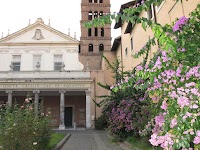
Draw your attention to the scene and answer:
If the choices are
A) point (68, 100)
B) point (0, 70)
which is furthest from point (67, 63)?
point (0, 70)

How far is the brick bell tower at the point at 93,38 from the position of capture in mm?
38094

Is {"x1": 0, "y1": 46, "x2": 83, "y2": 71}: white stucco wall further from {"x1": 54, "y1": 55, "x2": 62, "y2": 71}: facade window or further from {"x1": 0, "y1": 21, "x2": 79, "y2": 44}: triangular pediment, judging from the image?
{"x1": 0, "y1": 21, "x2": 79, "y2": 44}: triangular pediment

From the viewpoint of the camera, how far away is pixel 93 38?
39.5m

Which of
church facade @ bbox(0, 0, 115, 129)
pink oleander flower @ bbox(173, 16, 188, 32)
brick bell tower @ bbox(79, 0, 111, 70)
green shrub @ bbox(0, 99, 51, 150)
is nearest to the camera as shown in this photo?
pink oleander flower @ bbox(173, 16, 188, 32)

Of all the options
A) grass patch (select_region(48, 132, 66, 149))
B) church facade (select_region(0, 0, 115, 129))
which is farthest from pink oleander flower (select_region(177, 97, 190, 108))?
church facade (select_region(0, 0, 115, 129))

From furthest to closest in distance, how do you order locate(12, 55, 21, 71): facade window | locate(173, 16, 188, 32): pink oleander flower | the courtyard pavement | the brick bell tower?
the brick bell tower < locate(12, 55, 21, 71): facade window < the courtyard pavement < locate(173, 16, 188, 32): pink oleander flower

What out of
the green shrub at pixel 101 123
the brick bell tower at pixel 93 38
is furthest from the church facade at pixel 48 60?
the brick bell tower at pixel 93 38

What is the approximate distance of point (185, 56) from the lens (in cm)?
377

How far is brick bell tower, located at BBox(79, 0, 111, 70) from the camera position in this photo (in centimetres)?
3809

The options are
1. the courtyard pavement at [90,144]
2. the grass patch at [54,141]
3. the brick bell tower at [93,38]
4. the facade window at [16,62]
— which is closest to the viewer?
the grass patch at [54,141]

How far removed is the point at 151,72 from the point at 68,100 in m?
24.2

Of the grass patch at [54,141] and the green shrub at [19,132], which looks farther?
the grass patch at [54,141]

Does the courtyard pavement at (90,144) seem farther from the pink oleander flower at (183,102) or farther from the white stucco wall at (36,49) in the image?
the white stucco wall at (36,49)

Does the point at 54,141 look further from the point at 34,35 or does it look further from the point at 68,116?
the point at 34,35
